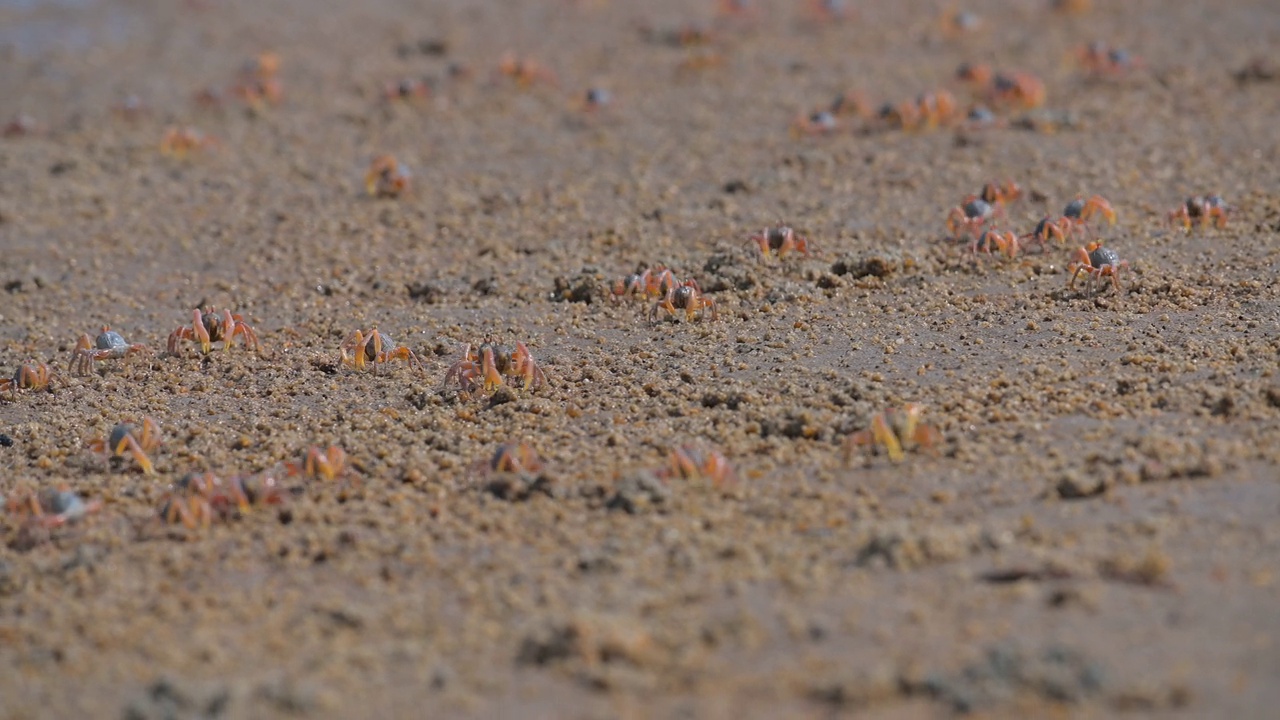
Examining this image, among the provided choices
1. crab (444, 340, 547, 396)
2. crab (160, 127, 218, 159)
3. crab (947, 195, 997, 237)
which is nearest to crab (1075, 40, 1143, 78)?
crab (947, 195, 997, 237)

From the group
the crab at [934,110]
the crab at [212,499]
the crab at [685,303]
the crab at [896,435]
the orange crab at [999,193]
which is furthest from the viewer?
the crab at [934,110]

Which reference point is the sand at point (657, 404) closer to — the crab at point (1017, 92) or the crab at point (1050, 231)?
the crab at point (1050, 231)

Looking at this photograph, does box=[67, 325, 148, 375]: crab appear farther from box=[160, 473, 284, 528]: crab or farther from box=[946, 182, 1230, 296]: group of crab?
box=[946, 182, 1230, 296]: group of crab

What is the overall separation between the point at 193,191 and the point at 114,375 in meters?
2.86

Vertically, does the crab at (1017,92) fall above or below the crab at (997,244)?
above

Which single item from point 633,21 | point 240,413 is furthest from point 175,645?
point 633,21

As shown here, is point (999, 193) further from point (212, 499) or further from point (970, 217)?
point (212, 499)

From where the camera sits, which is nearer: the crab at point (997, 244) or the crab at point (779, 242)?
the crab at point (997, 244)

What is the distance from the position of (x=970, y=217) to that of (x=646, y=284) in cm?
180

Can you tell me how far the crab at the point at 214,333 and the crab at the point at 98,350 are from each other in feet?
0.61

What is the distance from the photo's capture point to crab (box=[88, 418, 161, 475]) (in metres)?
5.45

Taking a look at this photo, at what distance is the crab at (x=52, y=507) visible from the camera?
5008 millimetres

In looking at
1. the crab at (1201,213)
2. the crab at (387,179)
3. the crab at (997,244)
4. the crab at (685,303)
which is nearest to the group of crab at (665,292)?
the crab at (685,303)

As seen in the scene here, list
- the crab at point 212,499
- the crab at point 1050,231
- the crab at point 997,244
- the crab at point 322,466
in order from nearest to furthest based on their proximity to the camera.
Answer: the crab at point 212,499 → the crab at point 322,466 → the crab at point 997,244 → the crab at point 1050,231
